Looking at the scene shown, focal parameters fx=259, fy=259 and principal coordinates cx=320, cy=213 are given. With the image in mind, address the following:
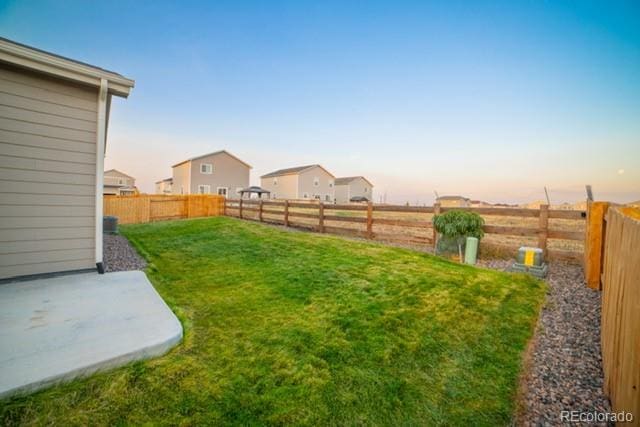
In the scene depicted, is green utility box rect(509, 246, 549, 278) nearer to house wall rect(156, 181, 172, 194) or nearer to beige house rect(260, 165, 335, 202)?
beige house rect(260, 165, 335, 202)

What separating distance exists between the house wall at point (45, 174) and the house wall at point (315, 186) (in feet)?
96.0

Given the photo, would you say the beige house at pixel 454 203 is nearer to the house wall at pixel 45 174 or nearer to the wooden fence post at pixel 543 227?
the wooden fence post at pixel 543 227

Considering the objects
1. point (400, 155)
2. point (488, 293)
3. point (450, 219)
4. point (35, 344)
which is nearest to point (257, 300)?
point (35, 344)

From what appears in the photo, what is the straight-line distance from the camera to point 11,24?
5.69 metres

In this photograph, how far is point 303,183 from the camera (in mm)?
33469

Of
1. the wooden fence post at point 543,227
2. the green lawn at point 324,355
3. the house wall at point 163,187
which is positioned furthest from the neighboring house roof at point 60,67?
the house wall at point 163,187

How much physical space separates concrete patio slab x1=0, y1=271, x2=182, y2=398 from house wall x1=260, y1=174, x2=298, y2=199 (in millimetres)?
30099

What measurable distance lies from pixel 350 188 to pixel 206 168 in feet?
67.5

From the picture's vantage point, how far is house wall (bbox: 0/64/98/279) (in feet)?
11.4

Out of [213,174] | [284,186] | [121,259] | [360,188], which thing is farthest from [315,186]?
[121,259]

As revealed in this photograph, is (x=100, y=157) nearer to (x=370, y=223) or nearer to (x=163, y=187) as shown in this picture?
(x=370, y=223)

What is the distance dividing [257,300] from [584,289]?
16.0 ft

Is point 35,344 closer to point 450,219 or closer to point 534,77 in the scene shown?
point 450,219

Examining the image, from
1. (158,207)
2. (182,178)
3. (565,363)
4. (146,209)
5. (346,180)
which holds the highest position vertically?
(346,180)
